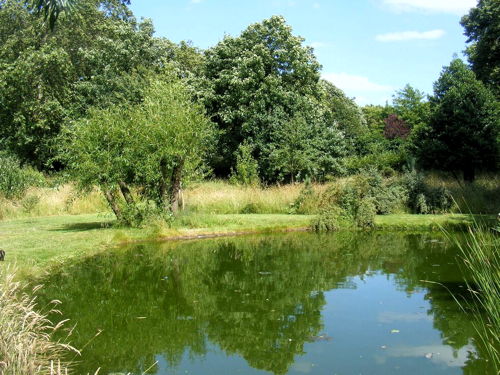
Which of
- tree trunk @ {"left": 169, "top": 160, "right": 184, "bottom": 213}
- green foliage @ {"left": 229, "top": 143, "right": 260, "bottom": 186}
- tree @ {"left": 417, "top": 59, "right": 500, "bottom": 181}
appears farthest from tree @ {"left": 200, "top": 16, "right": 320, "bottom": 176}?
tree trunk @ {"left": 169, "top": 160, "right": 184, "bottom": 213}

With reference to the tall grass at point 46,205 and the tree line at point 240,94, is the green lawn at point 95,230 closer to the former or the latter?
the tall grass at point 46,205

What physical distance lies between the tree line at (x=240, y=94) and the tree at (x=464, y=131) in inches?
1.9

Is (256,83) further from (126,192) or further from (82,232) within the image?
(82,232)

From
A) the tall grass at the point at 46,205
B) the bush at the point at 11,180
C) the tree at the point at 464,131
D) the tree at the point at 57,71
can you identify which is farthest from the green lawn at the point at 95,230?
the tree at the point at 57,71

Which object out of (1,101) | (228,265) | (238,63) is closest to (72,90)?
(1,101)

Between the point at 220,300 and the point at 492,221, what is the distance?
35.4 ft

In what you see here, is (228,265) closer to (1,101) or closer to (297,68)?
(297,68)

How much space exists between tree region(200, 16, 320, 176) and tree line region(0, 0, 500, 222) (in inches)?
3.0

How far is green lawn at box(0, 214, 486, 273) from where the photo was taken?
431 inches

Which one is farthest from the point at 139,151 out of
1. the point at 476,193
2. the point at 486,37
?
the point at 486,37

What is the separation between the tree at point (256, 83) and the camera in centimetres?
2742

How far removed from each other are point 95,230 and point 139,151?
262 centimetres

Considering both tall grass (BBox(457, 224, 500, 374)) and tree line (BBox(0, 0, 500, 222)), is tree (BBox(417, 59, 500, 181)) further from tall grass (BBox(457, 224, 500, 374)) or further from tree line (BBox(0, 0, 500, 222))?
tall grass (BBox(457, 224, 500, 374))

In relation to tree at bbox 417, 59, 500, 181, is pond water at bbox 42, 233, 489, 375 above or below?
below
